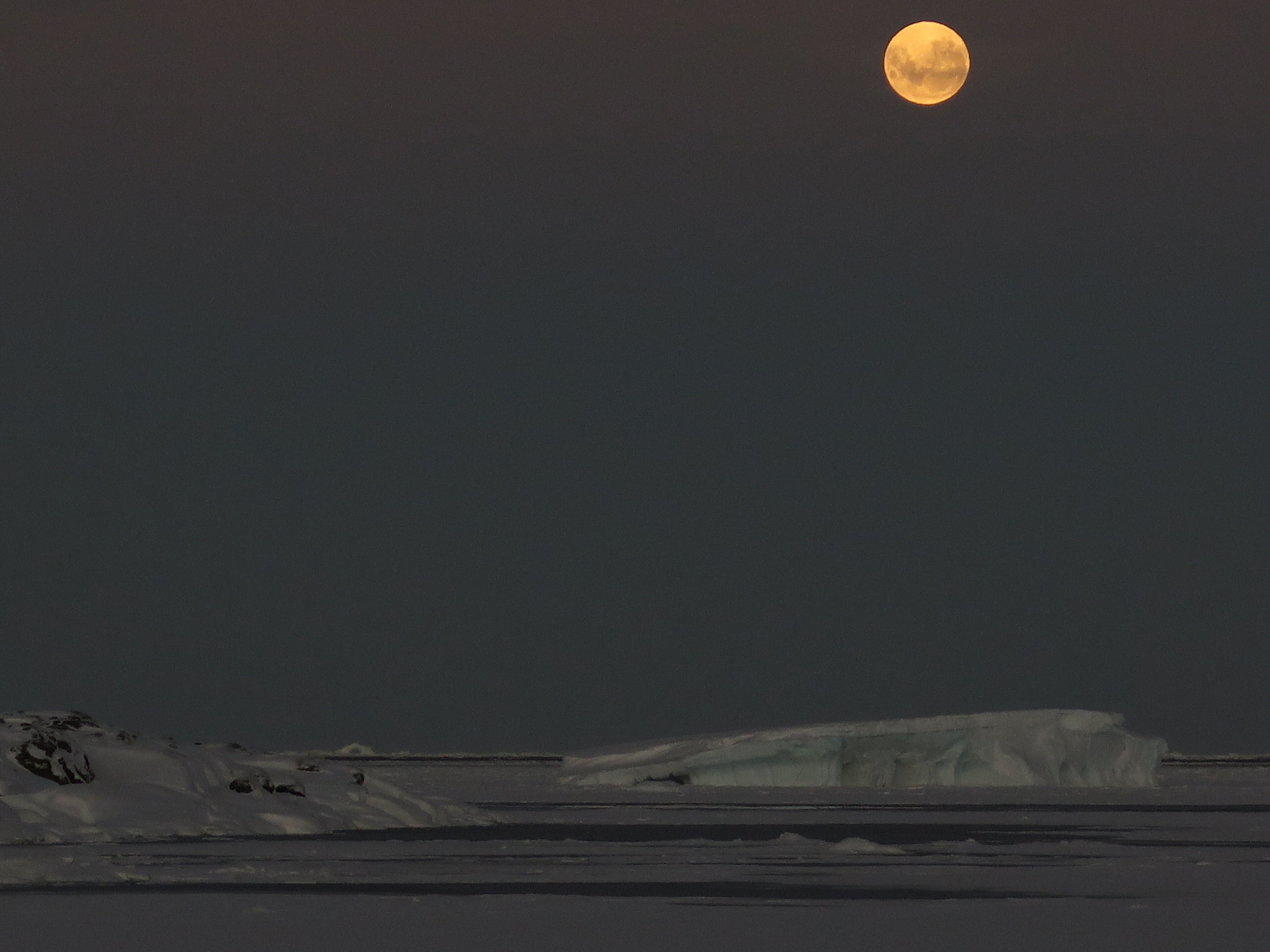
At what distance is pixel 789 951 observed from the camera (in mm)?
13000

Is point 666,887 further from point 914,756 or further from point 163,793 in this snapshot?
point 914,756

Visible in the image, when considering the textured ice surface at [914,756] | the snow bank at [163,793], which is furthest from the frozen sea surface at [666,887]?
the textured ice surface at [914,756]

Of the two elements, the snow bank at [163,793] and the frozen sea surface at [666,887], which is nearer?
the frozen sea surface at [666,887]

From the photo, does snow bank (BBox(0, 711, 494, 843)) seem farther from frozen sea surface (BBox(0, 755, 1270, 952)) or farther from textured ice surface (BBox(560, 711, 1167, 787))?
textured ice surface (BBox(560, 711, 1167, 787))

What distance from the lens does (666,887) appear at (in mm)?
17609

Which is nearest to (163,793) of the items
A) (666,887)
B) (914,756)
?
(666,887)

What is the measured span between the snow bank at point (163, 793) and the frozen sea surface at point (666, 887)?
769 millimetres

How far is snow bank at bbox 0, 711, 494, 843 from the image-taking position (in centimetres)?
2462

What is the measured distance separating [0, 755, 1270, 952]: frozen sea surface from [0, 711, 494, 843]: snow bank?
769 millimetres

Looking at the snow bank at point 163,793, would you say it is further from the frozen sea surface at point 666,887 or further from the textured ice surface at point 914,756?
the textured ice surface at point 914,756

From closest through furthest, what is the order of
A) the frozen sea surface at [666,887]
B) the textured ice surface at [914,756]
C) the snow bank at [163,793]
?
the frozen sea surface at [666,887]
the snow bank at [163,793]
the textured ice surface at [914,756]

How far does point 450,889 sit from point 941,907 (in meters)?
3.90

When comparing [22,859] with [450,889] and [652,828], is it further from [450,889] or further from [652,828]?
[652,828]

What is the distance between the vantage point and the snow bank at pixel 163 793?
80.8 feet
